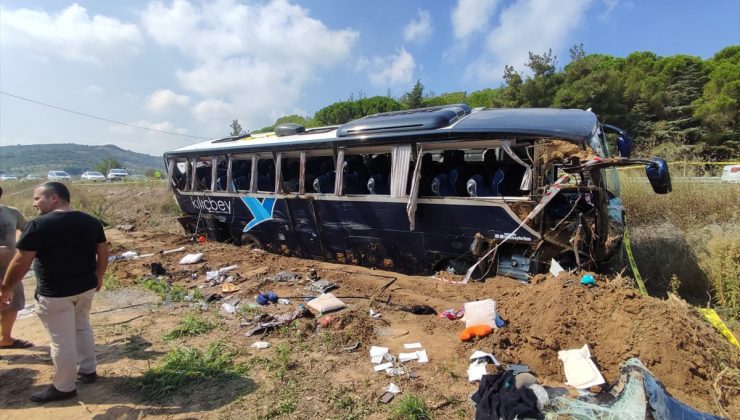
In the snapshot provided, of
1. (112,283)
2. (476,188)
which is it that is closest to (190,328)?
(112,283)

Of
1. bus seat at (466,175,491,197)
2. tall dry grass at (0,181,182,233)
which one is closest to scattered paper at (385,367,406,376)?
bus seat at (466,175,491,197)

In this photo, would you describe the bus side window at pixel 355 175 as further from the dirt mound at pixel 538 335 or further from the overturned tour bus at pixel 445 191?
the dirt mound at pixel 538 335

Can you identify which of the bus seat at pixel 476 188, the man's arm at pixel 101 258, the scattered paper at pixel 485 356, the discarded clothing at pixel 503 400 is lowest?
the scattered paper at pixel 485 356

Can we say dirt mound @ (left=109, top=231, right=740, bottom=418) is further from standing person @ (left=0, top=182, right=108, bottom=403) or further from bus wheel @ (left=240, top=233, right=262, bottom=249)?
bus wheel @ (left=240, top=233, right=262, bottom=249)

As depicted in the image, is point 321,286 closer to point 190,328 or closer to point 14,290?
point 190,328

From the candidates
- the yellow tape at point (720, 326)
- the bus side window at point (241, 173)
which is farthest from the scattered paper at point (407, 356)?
the bus side window at point (241, 173)

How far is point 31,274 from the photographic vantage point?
850cm

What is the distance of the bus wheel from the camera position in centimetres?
904

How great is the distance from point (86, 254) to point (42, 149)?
19860 cm

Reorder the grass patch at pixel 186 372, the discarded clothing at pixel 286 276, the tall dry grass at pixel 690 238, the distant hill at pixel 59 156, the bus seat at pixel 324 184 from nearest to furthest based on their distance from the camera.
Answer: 1. the grass patch at pixel 186 372
2. the tall dry grass at pixel 690 238
3. the discarded clothing at pixel 286 276
4. the bus seat at pixel 324 184
5. the distant hill at pixel 59 156

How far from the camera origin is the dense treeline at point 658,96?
22.0 meters

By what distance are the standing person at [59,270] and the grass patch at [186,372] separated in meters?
0.66

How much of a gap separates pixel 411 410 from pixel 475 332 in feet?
4.70

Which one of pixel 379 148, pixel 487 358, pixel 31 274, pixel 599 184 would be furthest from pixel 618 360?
pixel 31 274
